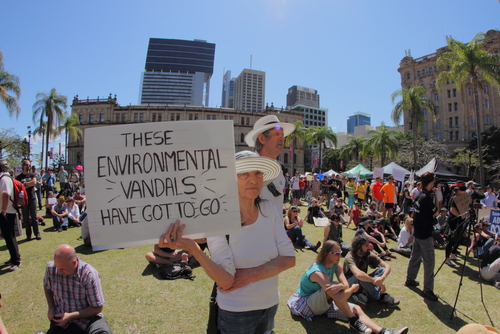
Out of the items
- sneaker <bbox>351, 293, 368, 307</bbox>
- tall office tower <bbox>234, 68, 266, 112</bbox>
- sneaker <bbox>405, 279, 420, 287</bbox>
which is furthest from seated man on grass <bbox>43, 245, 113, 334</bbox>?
tall office tower <bbox>234, 68, 266, 112</bbox>

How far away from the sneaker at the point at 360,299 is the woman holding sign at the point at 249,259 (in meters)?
3.09

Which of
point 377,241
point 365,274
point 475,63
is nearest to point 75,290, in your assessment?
point 365,274

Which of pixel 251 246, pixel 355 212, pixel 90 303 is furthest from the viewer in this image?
pixel 355 212

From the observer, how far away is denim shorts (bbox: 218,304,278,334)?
5.57ft

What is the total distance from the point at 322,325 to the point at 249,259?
9.11 feet

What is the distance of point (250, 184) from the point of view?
5.97ft

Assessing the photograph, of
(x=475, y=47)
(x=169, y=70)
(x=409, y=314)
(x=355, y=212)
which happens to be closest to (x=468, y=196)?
(x=409, y=314)

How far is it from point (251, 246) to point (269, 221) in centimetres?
21

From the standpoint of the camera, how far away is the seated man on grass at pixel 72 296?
2.69 m

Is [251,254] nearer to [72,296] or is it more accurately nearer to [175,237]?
[175,237]

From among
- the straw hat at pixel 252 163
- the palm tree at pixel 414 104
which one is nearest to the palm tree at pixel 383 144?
the palm tree at pixel 414 104

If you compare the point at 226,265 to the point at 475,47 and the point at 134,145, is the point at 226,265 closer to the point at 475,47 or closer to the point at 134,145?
the point at 134,145

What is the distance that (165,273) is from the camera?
200 inches

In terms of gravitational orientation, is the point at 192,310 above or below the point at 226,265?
below
